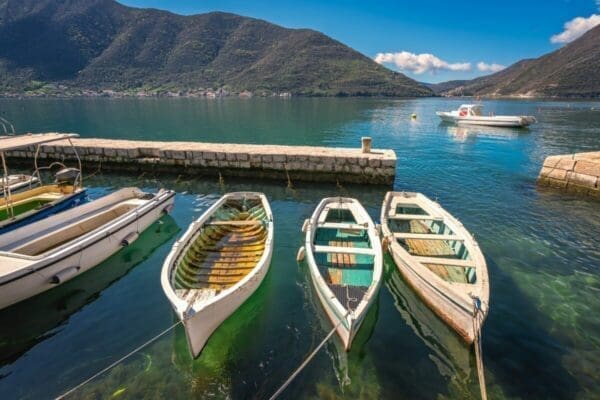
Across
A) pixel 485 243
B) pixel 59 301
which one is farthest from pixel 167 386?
pixel 485 243

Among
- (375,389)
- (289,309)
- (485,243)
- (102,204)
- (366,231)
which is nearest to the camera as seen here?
(375,389)

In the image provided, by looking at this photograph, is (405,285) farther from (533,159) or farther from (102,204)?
(533,159)

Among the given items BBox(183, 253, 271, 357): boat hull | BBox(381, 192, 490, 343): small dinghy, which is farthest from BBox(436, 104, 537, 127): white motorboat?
BBox(183, 253, 271, 357): boat hull

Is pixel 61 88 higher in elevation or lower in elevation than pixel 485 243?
higher

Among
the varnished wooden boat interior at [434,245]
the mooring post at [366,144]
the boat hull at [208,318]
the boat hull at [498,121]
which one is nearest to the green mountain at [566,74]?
the boat hull at [498,121]

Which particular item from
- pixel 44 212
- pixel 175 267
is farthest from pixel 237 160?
pixel 175 267

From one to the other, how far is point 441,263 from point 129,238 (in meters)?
10.2

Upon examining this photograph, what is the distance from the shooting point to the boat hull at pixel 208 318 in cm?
517

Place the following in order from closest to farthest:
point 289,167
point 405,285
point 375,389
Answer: point 375,389
point 405,285
point 289,167

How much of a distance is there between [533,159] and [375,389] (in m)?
25.2

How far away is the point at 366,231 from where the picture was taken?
9523mm

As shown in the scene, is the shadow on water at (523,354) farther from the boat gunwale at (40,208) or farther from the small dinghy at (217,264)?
the boat gunwale at (40,208)

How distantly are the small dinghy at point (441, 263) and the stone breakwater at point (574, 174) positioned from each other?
32.3 ft

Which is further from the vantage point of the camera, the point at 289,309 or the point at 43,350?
the point at 289,309
